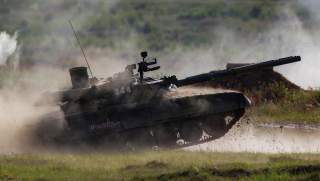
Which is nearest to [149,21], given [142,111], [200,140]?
[200,140]

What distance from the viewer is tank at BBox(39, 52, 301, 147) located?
35406 mm

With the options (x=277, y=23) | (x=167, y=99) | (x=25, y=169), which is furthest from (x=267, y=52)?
(x=25, y=169)

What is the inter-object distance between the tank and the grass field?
1.65 m

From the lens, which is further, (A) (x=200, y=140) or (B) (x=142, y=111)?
(A) (x=200, y=140)

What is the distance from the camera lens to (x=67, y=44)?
297ft

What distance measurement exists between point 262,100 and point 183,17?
246 feet

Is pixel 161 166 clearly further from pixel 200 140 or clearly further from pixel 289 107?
pixel 289 107

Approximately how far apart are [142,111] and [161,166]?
6.62m

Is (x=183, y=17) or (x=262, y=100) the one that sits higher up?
(x=183, y=17)

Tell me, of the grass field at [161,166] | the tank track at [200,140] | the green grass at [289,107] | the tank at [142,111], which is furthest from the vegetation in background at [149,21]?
the grass field at [161,166]

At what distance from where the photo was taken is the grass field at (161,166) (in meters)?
26.1

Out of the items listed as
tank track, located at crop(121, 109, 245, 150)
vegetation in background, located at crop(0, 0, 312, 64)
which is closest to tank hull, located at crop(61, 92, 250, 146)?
tank track, located at crop(121, 109, 245, 150)

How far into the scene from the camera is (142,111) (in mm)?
35500

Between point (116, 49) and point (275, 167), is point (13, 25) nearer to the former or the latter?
point (116, 49)
